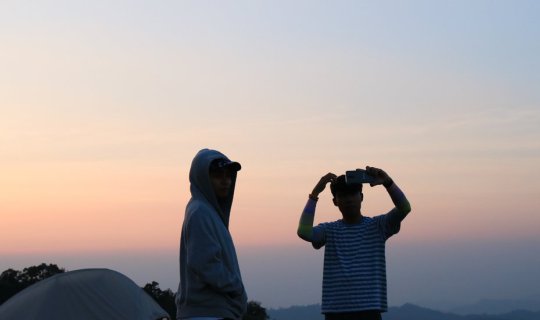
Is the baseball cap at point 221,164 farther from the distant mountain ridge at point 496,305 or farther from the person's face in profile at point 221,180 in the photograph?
the distant mountain ridge at point 496,305

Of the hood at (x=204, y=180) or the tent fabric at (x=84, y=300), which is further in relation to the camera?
the tent fabric at (x=84, y=300)

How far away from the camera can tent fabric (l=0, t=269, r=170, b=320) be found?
1486 centimetres

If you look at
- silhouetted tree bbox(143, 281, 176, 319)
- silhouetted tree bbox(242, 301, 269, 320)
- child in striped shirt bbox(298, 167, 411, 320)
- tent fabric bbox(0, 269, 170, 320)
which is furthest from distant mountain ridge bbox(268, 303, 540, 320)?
child in striped shirt bbox(298, 167, 411, 320)

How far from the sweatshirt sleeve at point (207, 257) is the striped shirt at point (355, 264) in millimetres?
1441

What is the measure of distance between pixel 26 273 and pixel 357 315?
2610 centimetres

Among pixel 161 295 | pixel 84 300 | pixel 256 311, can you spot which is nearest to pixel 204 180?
pixel 84 300

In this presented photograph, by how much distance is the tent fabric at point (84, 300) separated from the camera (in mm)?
14859

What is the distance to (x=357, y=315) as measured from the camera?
6.40m

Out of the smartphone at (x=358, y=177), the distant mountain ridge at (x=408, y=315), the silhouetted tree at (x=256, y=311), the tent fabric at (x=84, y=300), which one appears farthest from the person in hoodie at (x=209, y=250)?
the distant mountain ridge at (x=408, y=315)

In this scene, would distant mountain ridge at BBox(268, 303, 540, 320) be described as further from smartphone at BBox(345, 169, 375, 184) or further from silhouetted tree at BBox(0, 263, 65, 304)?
smartphone at BBox(345, 169, 375, 184)

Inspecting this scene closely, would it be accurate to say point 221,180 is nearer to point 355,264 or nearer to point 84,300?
point 355,264

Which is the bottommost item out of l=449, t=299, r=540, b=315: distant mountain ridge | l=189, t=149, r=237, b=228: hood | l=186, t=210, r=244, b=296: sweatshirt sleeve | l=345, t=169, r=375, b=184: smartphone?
l=186, t=210, r=244, b=296: sweatshirt sleeve

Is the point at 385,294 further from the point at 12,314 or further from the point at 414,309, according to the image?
the point at 414,309

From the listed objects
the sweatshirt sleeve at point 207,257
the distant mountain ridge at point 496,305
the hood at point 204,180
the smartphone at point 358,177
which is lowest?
the sweatshirt sleeve at point 207,257
